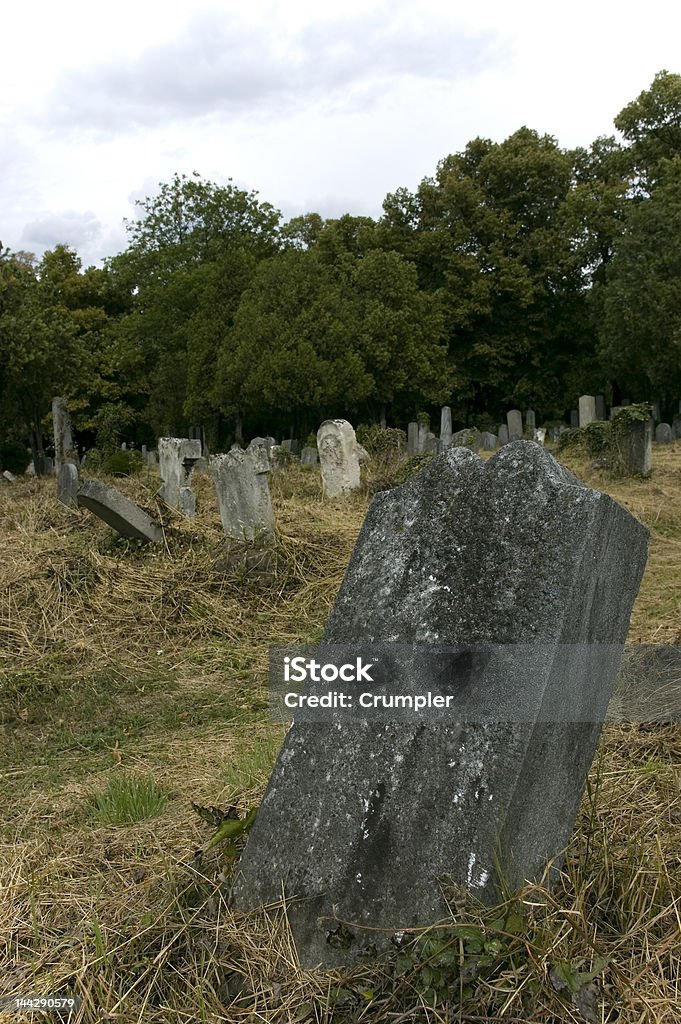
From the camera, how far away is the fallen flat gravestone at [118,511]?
819 centimetres

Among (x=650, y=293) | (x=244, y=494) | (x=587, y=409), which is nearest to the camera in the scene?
(x=244, y=494)

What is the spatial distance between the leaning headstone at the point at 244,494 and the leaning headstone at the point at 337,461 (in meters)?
3.79

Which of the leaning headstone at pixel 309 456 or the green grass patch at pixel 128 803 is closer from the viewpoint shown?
the green grass patch at pixel 128 803

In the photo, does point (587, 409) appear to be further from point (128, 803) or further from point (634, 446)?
point (128, 803)

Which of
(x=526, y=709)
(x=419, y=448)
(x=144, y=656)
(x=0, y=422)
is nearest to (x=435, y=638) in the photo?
(x=526, y=709)

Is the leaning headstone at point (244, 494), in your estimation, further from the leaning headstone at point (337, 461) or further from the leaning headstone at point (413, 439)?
the leaning headstone at point (413, 439)

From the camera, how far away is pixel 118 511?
27.5ft

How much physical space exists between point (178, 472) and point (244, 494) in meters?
1.94

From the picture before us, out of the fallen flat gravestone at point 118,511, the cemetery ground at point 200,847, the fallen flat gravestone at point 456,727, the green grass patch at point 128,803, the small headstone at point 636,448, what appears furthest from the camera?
the small headstone at point 636,448

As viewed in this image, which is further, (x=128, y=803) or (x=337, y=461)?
(x=337, y=461)

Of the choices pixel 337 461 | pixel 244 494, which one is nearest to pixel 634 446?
pixel 337 461

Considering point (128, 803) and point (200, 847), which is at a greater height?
point (200, 847)

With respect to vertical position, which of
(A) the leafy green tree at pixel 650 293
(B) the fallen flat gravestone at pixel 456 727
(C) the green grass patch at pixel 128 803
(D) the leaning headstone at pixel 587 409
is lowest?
(C) the green grass patch at pixel 128 803

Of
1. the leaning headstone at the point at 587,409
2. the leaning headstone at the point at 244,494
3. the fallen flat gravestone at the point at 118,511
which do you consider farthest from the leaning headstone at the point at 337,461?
the leaning headstone at the point at 587,409
